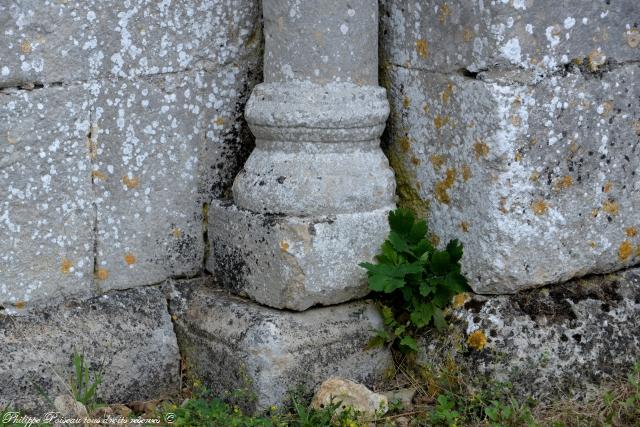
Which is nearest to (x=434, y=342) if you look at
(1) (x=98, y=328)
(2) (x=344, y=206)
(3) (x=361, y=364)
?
(3) (x=361, y=364)

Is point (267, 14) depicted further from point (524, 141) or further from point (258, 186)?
point (524, 141)

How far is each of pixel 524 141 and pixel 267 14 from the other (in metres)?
0.98

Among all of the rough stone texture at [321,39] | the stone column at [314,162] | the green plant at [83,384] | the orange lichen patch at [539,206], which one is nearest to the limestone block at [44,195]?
the green plant at [83,384]

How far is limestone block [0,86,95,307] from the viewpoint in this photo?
9.86 feet

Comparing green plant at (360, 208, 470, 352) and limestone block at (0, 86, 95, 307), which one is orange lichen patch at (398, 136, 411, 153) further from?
limestone block at (0, 86, 95, 307)

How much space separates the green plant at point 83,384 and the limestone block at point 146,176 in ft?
0.96

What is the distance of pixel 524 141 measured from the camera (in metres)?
3.04

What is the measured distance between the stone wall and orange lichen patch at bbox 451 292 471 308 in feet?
3.11

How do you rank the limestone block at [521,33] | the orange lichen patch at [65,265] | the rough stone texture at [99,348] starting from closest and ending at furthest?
the limestone block at [521,33] → the rough stone texture at [99,348] → the orange lichen patch at [65,265]

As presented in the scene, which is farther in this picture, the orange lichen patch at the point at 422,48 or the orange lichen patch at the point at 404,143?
the orange lichen patch at the point at 404,143

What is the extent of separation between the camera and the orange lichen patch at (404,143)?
3.38 m

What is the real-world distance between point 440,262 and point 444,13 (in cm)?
84

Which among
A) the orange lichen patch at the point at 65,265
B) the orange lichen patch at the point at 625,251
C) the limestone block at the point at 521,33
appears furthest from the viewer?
the orange lichen patch at the point at 625,251

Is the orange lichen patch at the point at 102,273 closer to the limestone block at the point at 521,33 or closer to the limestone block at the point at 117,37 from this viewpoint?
the limestone block at the point at 117,37
